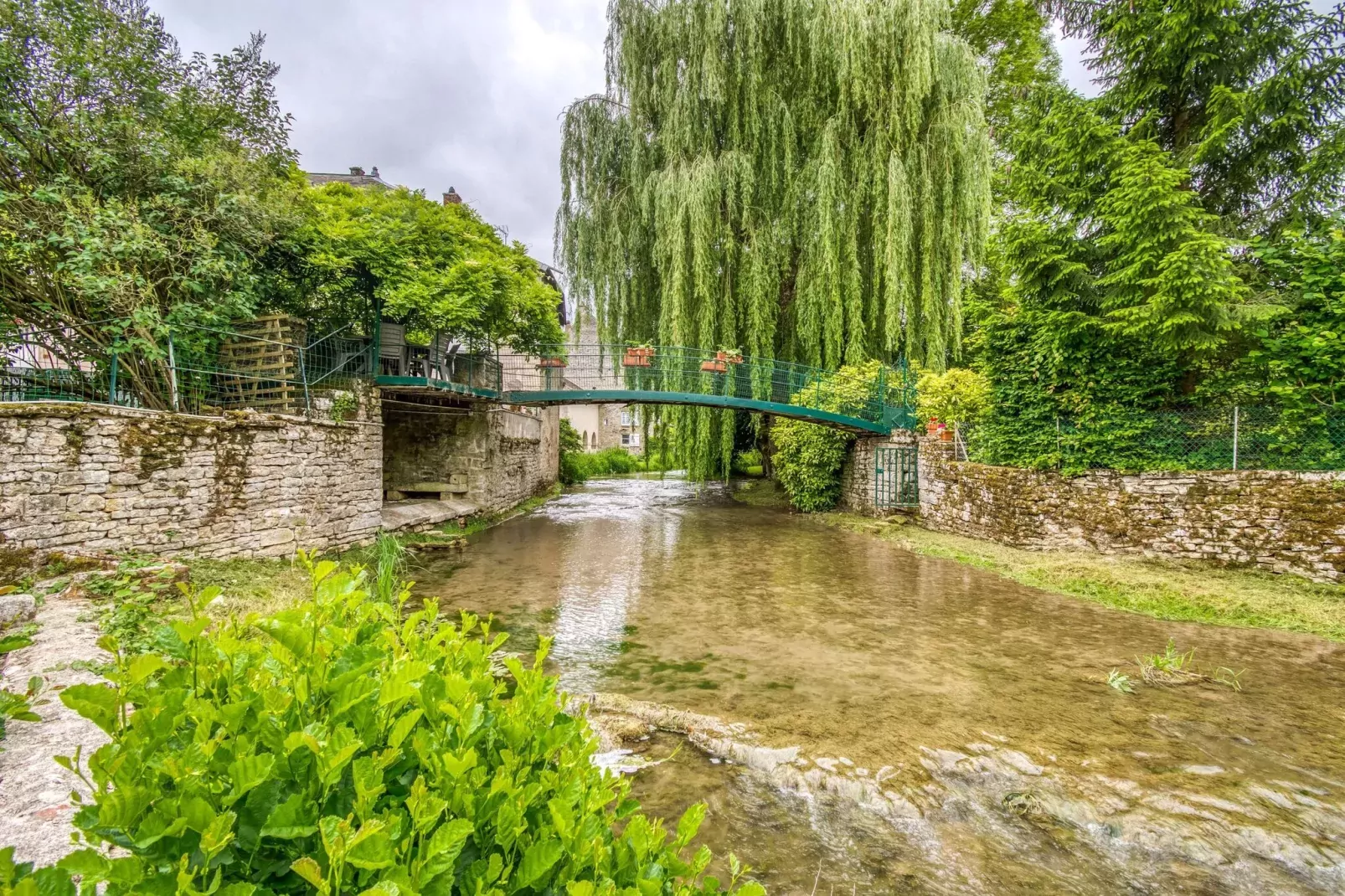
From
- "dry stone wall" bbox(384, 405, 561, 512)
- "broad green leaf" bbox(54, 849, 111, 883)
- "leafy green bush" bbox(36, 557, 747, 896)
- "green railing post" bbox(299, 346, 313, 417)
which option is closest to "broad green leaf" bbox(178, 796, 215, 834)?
"leafy green bush" bbox(36, 557, 747, 896)

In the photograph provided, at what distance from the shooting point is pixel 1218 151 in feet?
25.4

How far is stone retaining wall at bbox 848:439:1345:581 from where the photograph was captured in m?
6.41

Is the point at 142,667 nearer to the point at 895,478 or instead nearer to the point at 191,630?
the point at 191,630

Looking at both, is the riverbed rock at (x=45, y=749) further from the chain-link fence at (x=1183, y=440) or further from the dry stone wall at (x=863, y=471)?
→ the dry stone wall at (x=863, y=471)

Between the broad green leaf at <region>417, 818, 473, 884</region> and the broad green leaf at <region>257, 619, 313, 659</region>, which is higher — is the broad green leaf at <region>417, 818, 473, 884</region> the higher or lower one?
the lower one

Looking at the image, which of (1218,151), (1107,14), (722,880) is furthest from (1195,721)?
(1107,14)

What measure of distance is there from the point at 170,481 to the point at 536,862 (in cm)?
768

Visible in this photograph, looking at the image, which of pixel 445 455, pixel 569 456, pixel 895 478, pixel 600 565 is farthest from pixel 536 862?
pixel 569 456

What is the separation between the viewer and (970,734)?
3.64 metres

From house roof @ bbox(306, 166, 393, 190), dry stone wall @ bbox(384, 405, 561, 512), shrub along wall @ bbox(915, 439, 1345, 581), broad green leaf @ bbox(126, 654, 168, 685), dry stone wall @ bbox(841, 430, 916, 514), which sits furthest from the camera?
house roof @ bbox(306, 166, 393, 190)

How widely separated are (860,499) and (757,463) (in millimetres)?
12461

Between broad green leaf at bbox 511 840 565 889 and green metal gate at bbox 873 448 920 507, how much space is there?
39.3 ft

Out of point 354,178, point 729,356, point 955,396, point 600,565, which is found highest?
point 354,178

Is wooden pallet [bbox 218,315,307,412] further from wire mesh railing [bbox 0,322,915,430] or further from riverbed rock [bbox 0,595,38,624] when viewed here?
riverbed rock [bbox 0,595,38,624]
